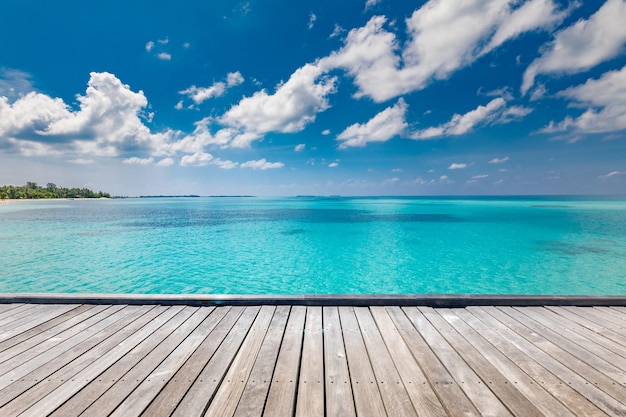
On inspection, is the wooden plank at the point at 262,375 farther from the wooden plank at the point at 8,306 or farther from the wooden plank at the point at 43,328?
the wooden plank at the point at 8,306

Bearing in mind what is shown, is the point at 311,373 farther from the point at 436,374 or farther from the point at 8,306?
the point at 8,306

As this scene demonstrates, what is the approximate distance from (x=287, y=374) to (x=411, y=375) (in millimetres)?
1203

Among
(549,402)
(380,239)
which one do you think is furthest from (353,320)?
(380,239)

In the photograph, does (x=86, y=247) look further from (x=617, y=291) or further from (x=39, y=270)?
(x=617, y=291)

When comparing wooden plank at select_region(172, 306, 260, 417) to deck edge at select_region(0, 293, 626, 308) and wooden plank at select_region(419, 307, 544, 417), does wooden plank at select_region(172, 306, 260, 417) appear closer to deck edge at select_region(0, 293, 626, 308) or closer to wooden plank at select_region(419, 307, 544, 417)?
deck edge at select_region(0, 293, 626, 308)

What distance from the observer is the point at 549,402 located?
2.40 m

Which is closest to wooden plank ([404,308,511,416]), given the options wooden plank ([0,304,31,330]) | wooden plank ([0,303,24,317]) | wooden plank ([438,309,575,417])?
wooden plank ([438,309,575,417])

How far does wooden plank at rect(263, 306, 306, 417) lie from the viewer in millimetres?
2322

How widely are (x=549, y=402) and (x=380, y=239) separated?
2334 cm

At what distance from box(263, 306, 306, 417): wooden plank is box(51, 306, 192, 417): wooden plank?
1.48 m

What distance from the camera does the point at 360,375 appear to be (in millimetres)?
2746

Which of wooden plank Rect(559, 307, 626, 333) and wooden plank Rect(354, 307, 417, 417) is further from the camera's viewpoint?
wooden plank Rect(559, 307, 626, 333)

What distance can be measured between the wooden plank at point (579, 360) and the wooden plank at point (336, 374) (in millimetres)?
2296

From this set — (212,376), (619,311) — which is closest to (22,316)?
(212,376)
